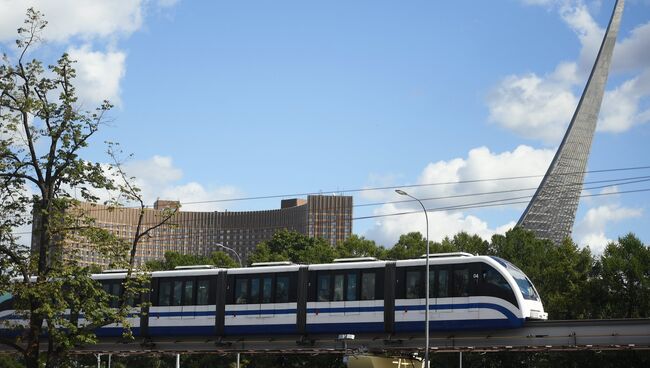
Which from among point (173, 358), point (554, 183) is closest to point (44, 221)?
point (173, 358)

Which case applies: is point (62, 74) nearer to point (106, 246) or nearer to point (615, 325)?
point (106, 246)

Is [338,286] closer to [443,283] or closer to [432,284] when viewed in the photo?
[432,284]

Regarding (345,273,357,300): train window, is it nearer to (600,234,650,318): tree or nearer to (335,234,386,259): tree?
(600,234,650,318): tree

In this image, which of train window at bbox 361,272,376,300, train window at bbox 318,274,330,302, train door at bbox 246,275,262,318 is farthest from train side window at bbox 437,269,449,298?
train door at bbox 246,275,262,318

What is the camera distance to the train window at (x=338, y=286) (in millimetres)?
44094

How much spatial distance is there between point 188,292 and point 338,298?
848 centimetres

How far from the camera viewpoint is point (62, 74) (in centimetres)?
2747

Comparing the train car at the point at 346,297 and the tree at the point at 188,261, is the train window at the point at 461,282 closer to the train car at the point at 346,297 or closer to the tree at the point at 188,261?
the train car at the point at 346,297

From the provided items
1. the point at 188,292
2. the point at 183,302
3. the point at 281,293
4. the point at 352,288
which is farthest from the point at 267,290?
the point at 183,302

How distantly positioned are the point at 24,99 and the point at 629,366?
129 feet

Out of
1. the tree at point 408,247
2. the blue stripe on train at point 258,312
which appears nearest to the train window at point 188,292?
the blue stripe on train at point 258,312

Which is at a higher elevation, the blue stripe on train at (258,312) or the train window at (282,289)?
the train window at (282,289)

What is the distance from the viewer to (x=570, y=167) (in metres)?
153

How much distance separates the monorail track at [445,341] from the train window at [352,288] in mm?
1825
